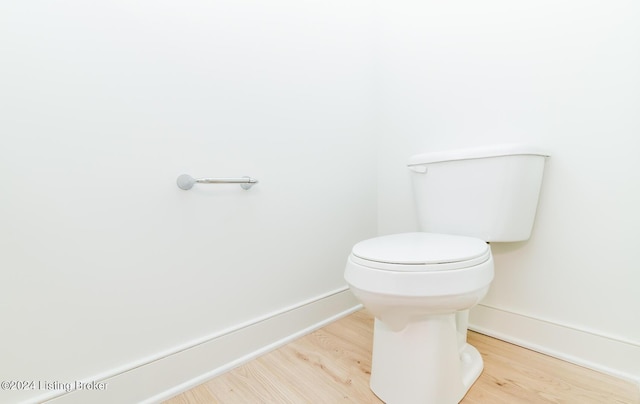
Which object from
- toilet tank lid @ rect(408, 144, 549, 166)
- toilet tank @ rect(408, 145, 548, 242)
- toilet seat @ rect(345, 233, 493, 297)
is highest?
toilet tank lid @ rect(408, 144, 549, 166)

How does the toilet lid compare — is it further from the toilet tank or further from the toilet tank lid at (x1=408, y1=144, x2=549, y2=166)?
the toilet tank lid at (x1=408, y1=144, x2=549, y2=166)

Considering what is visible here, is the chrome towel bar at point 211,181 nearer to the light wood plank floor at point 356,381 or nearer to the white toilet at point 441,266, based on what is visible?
the white toilet at point 441,266

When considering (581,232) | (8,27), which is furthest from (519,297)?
(8,27)

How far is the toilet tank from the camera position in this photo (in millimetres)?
935

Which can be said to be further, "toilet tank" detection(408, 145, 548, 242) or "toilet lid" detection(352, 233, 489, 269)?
"toilet tank" detection(408, 145, 548, 242)

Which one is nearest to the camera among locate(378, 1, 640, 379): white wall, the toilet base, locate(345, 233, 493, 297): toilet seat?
locate(345, 233, 493, 297): toilet seat

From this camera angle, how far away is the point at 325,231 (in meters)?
1.29

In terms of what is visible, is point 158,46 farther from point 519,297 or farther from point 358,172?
point 519,297

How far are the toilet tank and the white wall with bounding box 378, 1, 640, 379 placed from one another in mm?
111

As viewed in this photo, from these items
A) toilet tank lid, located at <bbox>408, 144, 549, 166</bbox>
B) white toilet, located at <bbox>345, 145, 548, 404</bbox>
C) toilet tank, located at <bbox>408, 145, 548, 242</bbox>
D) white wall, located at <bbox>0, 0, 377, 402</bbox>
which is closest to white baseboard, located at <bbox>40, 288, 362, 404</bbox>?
→ white wall, located at <bbox>0, 0, 377, 402</bbox>

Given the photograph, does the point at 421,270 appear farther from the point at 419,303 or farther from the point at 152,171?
the point at 152,171

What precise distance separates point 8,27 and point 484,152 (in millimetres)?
1272

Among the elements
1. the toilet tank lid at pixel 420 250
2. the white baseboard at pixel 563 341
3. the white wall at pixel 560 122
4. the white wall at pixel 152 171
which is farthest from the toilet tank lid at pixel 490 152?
the white baseboard at pixel 563 341

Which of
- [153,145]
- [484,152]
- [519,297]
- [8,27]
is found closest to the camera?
[8,27]
